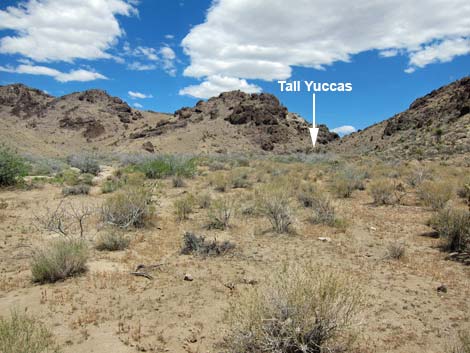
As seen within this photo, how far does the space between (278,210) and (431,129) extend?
109 ft

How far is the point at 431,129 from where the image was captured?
37.4 meters

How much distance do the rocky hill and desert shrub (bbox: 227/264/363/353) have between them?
93.6ft

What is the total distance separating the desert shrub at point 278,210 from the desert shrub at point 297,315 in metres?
5.72

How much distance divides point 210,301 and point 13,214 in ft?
28.4

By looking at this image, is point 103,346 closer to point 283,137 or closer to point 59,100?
point 283,137

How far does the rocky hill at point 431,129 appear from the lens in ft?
103

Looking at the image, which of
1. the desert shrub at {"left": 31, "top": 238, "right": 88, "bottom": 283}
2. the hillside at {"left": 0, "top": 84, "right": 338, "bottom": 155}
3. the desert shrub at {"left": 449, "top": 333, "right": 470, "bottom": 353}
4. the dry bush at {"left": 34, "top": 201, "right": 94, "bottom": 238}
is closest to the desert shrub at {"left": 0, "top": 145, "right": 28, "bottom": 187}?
the dry bush at {"left": 34, "top": 201, "right": 94, "bottom": 238}

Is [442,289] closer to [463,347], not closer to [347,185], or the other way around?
[463,347]

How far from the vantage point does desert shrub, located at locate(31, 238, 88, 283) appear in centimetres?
639

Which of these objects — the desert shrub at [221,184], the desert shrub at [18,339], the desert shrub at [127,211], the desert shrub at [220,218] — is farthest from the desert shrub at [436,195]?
the desert shrub at [18,339]

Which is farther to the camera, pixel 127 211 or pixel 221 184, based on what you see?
pixel 221 184

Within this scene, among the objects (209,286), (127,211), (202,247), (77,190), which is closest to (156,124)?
(77,190)

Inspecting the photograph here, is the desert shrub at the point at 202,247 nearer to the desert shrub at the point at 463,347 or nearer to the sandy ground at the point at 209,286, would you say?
the sandy ground at the point at 209,286

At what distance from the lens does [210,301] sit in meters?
5.76
